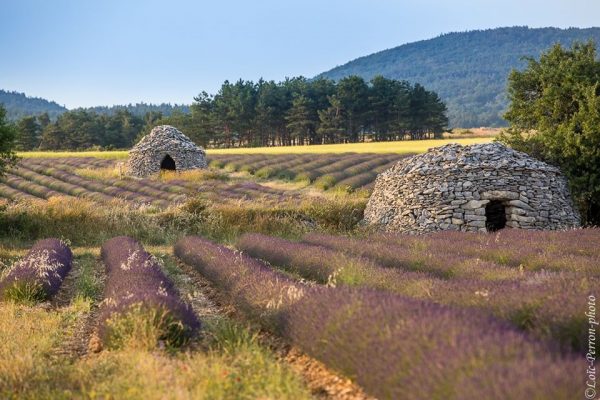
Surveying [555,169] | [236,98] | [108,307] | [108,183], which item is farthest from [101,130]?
[108,307]

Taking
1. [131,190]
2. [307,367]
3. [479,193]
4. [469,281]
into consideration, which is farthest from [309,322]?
[131,190]

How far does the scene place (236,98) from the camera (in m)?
75.7

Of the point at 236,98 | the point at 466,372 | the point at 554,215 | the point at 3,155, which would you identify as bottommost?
the point at 554,215

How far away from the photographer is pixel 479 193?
15609 mm

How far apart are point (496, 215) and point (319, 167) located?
1831 cm

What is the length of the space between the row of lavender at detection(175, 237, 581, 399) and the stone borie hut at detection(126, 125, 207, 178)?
101ft

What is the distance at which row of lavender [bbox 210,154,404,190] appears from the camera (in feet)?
A: 95.4

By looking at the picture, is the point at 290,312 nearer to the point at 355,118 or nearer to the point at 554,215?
the point at 554,215

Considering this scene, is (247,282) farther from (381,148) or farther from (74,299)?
(381,148)

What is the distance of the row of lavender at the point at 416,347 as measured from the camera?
284 centimetres

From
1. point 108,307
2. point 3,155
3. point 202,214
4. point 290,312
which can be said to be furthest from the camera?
point 202,214

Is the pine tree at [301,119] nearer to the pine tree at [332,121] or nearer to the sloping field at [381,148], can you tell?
the pine tree at [332,121]

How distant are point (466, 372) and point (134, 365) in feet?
8.27

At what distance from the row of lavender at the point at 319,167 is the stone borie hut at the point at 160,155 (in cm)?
304
